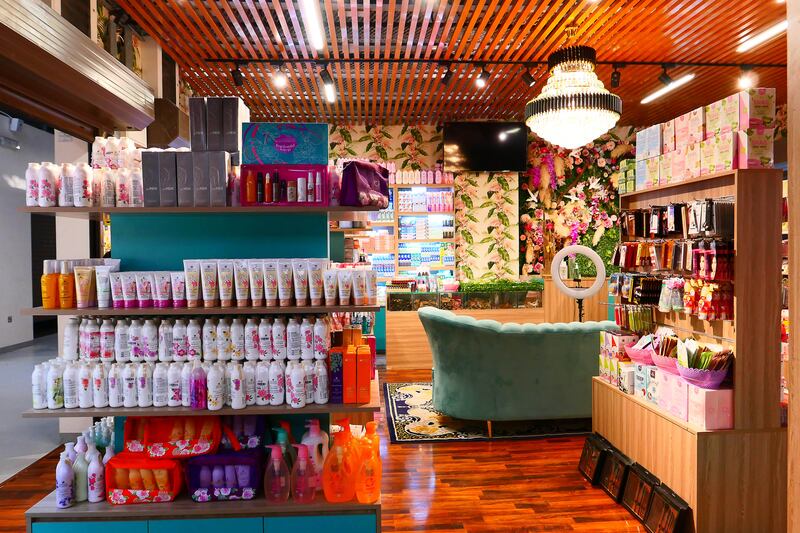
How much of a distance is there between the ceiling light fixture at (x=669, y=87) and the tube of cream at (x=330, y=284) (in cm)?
600

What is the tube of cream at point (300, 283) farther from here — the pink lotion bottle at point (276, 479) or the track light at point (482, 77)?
the track light at point (482, 77)

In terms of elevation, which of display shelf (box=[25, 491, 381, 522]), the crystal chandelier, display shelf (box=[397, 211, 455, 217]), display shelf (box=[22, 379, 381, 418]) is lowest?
display shelf (box=[25, 491, 381, 522])

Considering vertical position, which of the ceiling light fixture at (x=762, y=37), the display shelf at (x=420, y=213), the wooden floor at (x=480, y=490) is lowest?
the wooden floor at (x=480, y=490)

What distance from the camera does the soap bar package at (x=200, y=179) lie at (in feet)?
8.27

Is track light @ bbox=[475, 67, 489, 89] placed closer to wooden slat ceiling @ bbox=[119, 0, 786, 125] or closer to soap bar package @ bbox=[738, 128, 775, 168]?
wooden slat ceiling @ bbox=[119, 0, 786, 125]

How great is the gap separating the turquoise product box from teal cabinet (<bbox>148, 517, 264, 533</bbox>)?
164 cm

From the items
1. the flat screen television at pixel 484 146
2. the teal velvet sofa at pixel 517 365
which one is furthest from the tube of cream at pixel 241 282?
the flat screen television at pixel 484 146

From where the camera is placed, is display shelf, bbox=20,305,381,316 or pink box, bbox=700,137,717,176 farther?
pink box, bbox=700,137,717,176

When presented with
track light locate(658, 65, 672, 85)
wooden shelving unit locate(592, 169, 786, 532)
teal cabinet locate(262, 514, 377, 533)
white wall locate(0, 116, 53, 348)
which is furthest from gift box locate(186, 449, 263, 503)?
white wall locate(0, 116, 53, 348)

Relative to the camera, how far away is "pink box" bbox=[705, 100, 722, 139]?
3031mm

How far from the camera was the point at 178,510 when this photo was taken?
249 centimetres

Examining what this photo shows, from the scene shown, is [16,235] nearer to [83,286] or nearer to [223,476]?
[83,286]

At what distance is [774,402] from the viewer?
290cm

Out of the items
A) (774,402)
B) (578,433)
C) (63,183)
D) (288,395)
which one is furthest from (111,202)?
(578,433)
